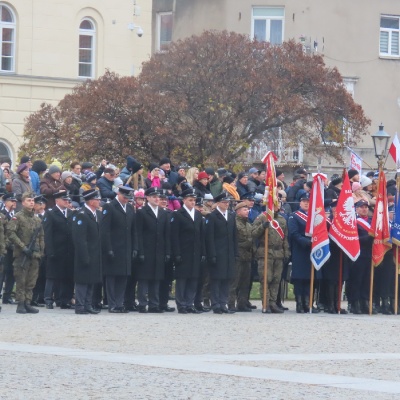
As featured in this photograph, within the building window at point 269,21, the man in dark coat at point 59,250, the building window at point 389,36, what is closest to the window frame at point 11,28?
the building window at point 269,21

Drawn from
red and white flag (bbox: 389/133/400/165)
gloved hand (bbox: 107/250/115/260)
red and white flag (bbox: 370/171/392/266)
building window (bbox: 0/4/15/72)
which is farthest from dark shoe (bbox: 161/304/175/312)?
building window (bbox: 0/4/15/72)

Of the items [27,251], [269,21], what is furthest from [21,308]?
[269,21]

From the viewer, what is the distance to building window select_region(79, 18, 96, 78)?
156ft

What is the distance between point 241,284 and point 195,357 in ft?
25.3

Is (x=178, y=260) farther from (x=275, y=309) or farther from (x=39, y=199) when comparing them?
(x=39, y=199)

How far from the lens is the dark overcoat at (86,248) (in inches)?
854

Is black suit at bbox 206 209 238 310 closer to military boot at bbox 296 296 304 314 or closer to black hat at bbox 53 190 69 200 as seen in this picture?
military boot at bbox 296 296 304 314

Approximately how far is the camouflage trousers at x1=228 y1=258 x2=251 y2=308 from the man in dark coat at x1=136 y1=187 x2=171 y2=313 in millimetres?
1274

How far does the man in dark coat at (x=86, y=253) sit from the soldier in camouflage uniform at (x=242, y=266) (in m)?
2.51

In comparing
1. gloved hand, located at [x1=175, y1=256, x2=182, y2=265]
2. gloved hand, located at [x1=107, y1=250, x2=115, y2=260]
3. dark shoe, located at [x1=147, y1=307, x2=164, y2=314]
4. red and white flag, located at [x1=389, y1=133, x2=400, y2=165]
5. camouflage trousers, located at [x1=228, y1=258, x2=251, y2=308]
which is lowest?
dark shoe, located at [x1=147, y1=307, x2=164, y2=314]

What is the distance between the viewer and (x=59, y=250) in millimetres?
22625

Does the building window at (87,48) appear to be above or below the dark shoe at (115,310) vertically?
above

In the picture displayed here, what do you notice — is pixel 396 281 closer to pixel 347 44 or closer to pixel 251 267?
pixel 251 267

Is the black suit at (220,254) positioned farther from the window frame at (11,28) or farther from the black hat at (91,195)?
the window frame at (11,28)
